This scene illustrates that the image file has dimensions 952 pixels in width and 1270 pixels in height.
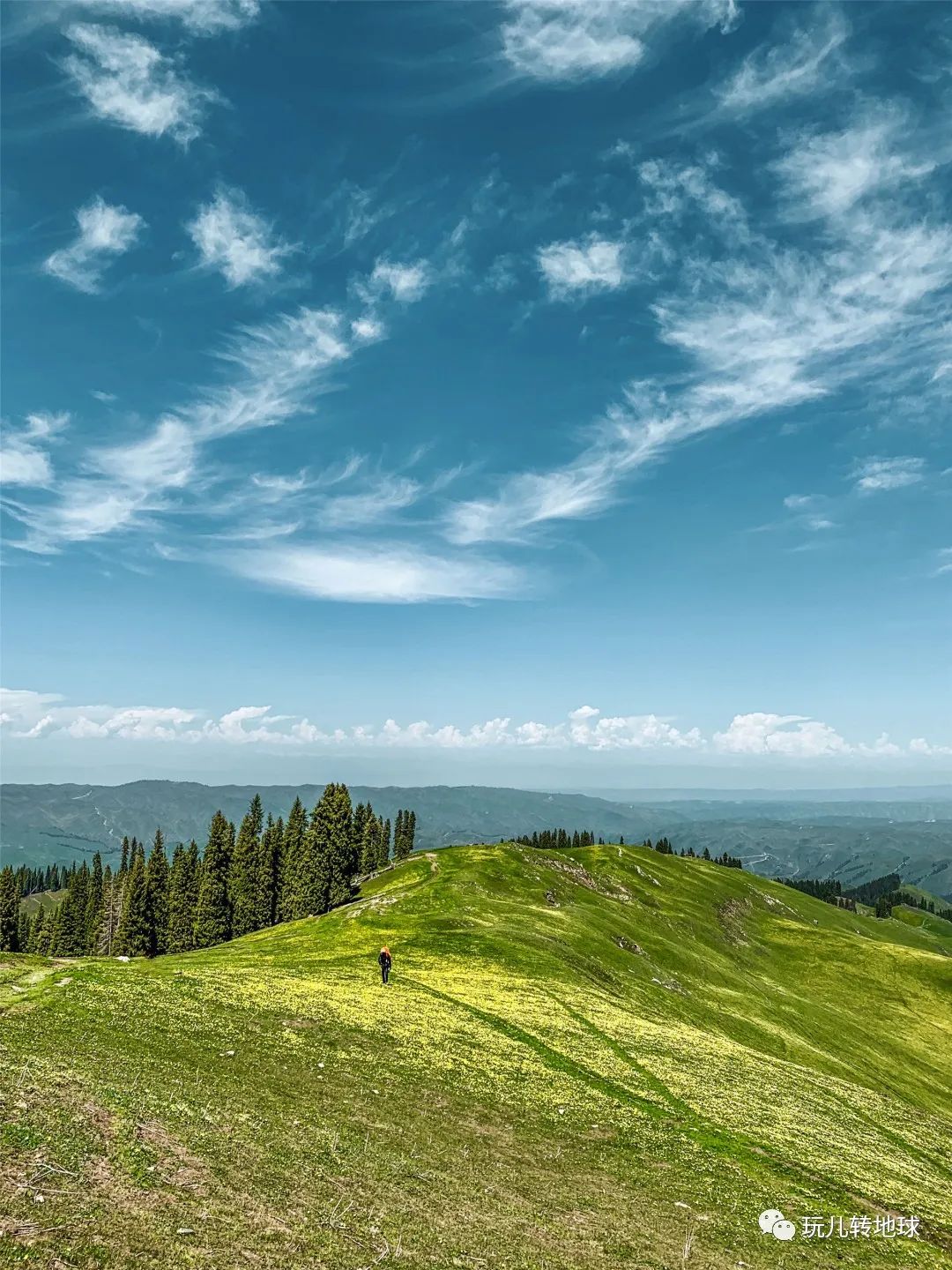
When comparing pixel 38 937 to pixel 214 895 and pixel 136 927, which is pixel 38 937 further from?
pixel 214 895

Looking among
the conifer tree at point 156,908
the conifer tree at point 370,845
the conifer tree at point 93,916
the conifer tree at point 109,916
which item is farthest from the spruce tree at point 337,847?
the conifer tree at point 93,916

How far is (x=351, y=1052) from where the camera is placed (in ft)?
114

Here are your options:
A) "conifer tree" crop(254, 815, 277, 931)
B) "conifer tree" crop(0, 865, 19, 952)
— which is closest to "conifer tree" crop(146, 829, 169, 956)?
"conifer tree" crop(254, 815, 277, 931)

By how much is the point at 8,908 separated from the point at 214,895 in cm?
5063

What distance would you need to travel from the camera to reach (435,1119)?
2886cm

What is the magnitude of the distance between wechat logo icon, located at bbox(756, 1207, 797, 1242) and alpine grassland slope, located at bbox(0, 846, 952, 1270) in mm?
392

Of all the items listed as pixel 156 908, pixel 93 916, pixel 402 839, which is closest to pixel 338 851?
pixel 156 908

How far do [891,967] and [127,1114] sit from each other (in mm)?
139480

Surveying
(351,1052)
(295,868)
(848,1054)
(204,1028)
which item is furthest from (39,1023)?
(295,868)

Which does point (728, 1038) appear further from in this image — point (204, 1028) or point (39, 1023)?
point (39, 1023)

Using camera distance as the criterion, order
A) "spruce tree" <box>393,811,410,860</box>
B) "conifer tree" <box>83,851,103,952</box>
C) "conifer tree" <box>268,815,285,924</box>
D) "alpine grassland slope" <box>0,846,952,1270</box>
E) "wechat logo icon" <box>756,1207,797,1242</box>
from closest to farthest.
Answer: "alpine grassland slope" <box>0,846,952,1270</box> < "wechat logo icon" <box>756,1207,797,1242</box> < "conifer tree" <box>268,815,285,924</box> < "conifer tree" <box>83,851,103,952</box> < "spruce tree" <box>393,811,410,860</box>

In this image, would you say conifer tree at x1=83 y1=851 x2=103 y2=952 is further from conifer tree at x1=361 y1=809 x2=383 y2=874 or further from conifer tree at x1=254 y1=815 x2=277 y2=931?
conifer tree at x1=361 y1=809 x2=383 y2=874

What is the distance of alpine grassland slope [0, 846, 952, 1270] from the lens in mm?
18031

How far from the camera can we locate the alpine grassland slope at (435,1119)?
18.0m
